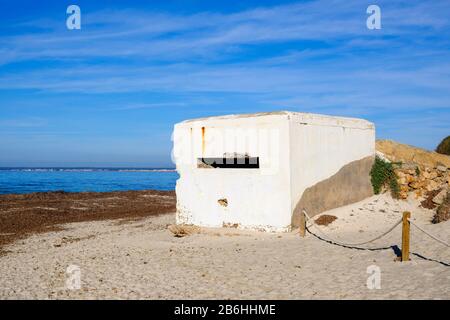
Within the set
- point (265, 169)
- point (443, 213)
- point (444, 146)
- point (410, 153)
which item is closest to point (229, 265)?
point (265, 169)

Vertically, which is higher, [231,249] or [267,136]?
[267,136]

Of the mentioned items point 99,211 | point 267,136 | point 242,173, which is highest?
point 267,136

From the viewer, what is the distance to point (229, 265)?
9820 millimetres

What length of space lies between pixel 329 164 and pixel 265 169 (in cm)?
278

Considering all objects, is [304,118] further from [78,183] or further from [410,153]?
[78,183]

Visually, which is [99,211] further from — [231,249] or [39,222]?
[231,249]

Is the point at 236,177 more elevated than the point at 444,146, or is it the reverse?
the point at 236,177

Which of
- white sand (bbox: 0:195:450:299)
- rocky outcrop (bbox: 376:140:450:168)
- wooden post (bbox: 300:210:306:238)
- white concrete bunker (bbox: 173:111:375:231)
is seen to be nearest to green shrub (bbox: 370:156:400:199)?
white concrete bunker (bbox: 173:111:375:231)

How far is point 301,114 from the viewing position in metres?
13.4

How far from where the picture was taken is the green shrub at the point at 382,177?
55.7ft

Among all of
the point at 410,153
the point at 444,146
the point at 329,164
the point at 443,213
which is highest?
the point at 329,164

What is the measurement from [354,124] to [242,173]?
5.15 meters

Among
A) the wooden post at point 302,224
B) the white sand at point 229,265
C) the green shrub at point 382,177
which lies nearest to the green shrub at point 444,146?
the green shrub at point 382,177
